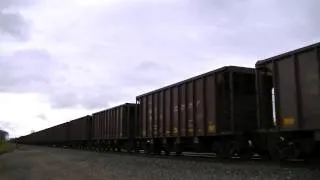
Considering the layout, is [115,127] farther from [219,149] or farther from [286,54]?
[286,54]

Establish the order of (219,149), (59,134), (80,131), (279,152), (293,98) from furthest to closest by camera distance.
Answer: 1. (59,134)
2. (80,131)
3. (219,149)
4. (279,152)
5. (293,98)

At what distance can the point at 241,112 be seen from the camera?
59.1 ft

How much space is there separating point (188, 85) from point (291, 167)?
8223mm

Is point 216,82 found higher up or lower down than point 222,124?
higher up

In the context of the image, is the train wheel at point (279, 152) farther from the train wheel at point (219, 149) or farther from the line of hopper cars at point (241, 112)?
the train wheel at point (219, 149)

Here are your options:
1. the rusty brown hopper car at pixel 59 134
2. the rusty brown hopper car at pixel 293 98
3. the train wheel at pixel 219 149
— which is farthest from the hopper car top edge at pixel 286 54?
the rusty brown hopper car at pixel 59 134

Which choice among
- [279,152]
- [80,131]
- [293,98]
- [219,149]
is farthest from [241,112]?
[80,131]

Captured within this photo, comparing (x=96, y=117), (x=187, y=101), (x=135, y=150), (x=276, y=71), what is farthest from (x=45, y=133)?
(x=276, y=71)

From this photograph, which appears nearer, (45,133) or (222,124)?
(222,124)

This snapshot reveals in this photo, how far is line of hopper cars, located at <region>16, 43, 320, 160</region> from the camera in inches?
533

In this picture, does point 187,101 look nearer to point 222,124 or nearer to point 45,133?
point 222,124

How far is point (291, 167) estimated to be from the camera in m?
13.5

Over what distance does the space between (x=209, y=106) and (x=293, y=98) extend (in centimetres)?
540

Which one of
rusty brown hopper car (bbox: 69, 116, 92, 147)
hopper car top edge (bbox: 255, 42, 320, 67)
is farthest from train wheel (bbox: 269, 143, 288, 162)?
rusty brown hopper car (bbox: 69, 116, 92, 147)
